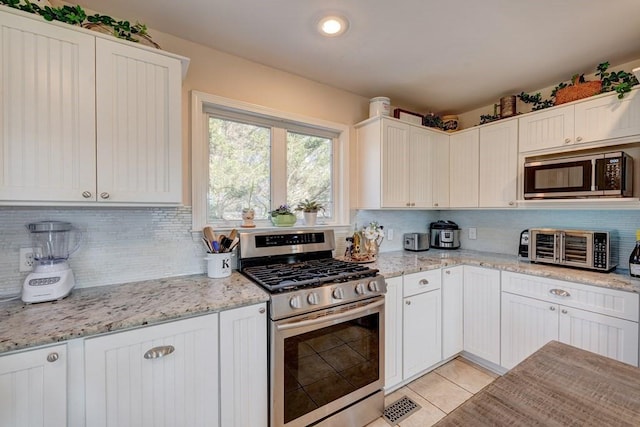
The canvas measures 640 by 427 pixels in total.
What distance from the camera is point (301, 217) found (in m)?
2.42

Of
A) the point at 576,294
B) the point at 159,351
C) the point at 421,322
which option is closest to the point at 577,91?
the point at 576,294

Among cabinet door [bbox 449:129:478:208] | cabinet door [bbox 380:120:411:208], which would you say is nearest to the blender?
cabinet door [bbox 380:120:411:208]

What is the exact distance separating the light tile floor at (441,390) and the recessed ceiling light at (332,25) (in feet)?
8.06

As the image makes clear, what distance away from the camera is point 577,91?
2104mm

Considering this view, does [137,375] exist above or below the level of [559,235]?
below

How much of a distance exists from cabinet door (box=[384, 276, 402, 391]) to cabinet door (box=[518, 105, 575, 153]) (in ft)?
5.24

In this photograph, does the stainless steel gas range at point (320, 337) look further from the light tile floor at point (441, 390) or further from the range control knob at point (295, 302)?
the light tile floor at point (441, 390)

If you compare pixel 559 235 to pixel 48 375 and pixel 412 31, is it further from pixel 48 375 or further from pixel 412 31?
pixel 48 375

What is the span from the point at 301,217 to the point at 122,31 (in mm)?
1616

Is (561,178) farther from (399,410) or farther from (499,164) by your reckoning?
(399,410)

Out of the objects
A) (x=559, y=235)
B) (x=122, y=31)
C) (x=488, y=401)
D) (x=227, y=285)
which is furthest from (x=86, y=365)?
(x=559, y=235)

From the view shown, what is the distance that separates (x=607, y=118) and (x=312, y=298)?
2347 millimetres

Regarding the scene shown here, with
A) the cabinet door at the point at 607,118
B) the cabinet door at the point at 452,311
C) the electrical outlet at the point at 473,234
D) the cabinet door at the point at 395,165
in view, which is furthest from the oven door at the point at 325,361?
the cabinet door at the point at 607,118

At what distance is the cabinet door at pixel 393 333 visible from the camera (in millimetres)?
1965
